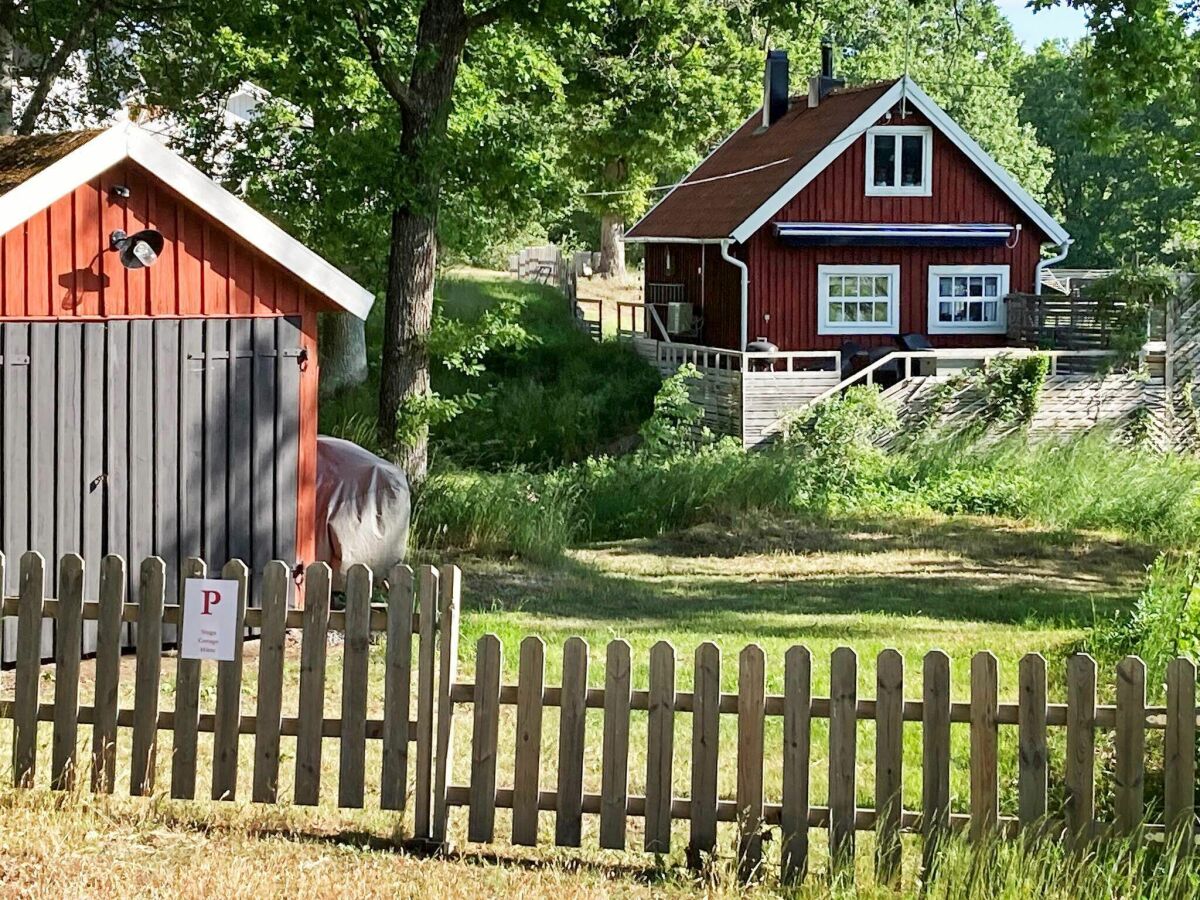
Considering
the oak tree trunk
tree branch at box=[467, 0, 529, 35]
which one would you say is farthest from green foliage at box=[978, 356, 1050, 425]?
tree branch at box=[467, 0, 529, 35]

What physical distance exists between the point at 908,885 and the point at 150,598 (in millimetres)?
3545

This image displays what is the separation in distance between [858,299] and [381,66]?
786 inches

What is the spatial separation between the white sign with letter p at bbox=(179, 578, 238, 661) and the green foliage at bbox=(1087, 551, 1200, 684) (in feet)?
16.4

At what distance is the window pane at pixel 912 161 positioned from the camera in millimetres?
36594

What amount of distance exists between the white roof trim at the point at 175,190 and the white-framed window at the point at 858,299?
76.9 feet

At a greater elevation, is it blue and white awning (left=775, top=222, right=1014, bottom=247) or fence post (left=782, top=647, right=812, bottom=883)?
blue and white awning (left=775, top=222, right=1014, bottom=247)

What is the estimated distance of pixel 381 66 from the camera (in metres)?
18.3

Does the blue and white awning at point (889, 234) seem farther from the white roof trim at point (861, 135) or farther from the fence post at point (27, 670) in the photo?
the fence post at point (27, 670)

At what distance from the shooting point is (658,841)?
759 cm

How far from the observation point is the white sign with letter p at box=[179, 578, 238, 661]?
8.08 metres

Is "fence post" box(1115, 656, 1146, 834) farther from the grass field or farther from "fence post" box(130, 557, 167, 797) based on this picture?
"fence post" box(130, 557, 167, 797)

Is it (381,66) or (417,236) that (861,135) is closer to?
(417,236)

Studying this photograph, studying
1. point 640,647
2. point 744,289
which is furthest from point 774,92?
point 640,647

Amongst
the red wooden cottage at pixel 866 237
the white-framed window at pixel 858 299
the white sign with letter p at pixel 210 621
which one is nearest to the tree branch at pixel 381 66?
the white sign with letter p at pixel 210 621
